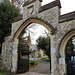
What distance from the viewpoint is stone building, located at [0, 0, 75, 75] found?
4875mm

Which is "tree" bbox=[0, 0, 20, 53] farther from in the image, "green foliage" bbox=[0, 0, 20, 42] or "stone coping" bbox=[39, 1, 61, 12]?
"stone coping" bbox=[39, 1, 61, 12]

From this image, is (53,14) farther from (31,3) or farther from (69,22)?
(31,3)

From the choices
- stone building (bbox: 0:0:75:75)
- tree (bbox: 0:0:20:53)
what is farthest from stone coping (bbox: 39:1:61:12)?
tree (bbox: 0:0:20:53)

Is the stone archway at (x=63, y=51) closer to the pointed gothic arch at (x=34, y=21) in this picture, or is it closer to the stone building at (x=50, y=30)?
the stone building at (x=50, y=30)

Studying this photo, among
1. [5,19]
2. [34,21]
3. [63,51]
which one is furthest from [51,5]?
[5,19]

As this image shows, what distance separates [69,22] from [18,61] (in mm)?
4446

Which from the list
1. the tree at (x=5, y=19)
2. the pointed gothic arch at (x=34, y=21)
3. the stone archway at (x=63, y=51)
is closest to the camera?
the stone archway at (x=63, y=51)

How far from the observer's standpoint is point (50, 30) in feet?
17.8

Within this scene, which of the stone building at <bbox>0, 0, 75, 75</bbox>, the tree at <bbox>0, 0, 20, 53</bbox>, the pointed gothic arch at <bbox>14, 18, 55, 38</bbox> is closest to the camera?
the stone building at <bbox>0, 0, 75, 75</bbox>

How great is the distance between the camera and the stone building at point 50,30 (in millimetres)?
4875

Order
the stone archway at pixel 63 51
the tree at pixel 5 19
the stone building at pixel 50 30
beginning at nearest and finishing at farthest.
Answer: the stone archway at pixel 63 51
the stone building at pixel 50 30
the tree at pixel 5 19

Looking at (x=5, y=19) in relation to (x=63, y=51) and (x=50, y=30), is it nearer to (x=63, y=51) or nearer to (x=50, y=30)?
(x=50, y=30)

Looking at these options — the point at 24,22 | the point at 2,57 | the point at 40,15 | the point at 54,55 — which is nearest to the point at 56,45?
the point at 54,55

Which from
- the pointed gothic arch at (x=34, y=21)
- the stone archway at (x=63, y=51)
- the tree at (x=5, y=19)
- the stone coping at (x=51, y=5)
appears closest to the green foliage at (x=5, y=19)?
the tree at (x=5, y=19)
